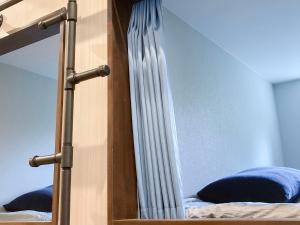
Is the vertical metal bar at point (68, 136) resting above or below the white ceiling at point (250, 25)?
below

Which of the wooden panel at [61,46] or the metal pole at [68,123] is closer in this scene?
the metal pole at [68,123]

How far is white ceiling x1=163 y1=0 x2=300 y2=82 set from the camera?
1.84 meters

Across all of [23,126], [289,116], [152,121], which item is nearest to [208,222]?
[152,121]

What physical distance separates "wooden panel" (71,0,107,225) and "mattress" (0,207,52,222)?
181mm

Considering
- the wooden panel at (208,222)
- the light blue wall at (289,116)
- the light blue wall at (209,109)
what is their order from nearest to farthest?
the wooden panel at (208,222) < the light blue wall at (209,109) < the light blue wall at (289,116)

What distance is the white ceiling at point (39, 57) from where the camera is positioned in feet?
4.44

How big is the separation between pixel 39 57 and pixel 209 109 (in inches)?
41.2

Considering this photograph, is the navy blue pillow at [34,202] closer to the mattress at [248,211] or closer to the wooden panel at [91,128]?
the wooden panel at [91,128]

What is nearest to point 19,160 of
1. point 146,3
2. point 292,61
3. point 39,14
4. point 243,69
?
point 39,14

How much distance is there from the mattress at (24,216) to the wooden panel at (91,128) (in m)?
0.18

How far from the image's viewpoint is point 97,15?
1116 millimetres

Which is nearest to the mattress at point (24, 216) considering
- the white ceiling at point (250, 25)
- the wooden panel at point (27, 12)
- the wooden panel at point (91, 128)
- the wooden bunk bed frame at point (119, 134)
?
the wooden panel at point (91, 128)

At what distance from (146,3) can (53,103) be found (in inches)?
23.6

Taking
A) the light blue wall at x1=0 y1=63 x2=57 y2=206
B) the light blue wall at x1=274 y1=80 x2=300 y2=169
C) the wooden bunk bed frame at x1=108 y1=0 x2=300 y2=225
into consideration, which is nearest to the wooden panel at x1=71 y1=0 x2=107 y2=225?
the wooden bunk bed frame at x1=108 y1=0 x2=300 y2=225
